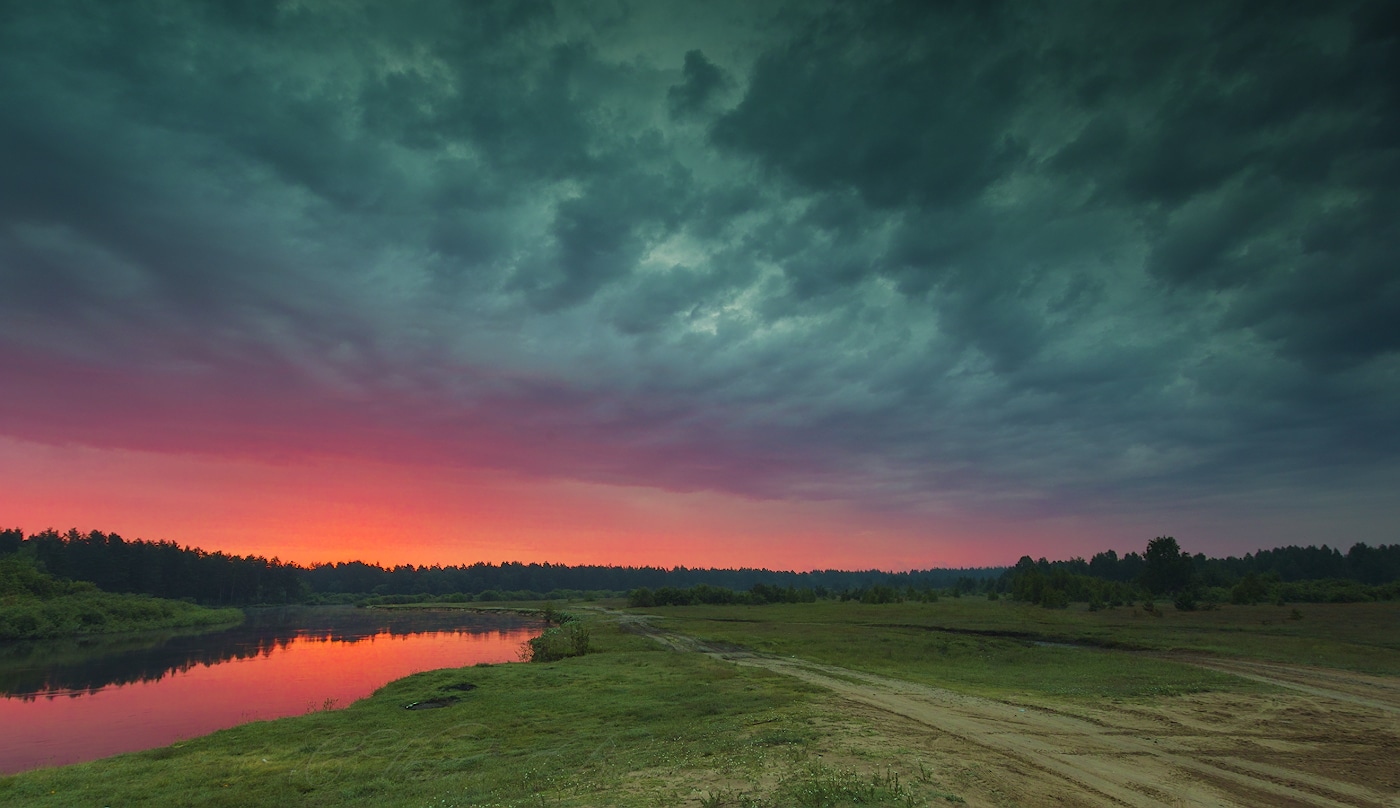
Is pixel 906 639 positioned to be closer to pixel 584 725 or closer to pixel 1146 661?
pixel 1146 661

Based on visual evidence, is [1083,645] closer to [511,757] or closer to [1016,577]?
[511,757]

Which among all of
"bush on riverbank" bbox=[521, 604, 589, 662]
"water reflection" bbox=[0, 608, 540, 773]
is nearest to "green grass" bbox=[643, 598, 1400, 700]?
"bush on riverbank" bbox=[521, 604, 589, 662]

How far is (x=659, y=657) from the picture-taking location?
46.3 meters

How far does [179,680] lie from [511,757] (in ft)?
160

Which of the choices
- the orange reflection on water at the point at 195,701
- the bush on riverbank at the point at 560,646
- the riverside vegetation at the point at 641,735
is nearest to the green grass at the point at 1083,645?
the riverside vegetation at the point at 641,735

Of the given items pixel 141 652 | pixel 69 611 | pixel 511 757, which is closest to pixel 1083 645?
pixel 511 757

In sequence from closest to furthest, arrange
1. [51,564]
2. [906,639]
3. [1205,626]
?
1. [906,639]
2. [1205,626]
3. [51,564]

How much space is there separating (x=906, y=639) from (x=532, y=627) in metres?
76.3

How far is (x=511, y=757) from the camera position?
20062 mm

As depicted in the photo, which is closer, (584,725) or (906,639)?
(584,725)

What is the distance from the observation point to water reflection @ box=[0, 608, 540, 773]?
1235 inches

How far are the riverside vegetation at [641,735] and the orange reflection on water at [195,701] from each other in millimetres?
7295

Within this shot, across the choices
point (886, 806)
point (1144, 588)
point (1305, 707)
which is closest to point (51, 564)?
point (886, 806)

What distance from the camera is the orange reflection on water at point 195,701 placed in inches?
1159
